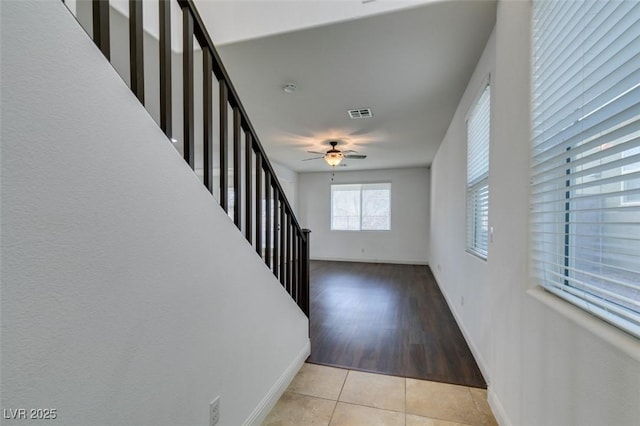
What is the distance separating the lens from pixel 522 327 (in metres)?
1.43

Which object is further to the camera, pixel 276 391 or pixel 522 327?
pixel 276 391

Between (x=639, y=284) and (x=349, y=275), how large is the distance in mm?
5410

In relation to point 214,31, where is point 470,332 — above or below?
below

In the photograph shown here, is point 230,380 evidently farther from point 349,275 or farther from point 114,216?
point 349,275

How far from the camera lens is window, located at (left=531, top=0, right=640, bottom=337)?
812 millimetres

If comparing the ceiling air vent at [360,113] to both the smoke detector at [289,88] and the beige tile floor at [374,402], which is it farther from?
the beige tile floor at [374,402]

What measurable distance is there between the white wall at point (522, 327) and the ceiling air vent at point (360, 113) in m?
1.33

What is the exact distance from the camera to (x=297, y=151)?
18.8ft

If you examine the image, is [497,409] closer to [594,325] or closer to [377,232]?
[594,325]

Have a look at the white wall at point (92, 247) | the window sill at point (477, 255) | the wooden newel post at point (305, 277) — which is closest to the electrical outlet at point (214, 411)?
the white wall at point (92, 247)

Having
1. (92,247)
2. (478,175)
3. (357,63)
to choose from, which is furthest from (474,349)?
(92,247)

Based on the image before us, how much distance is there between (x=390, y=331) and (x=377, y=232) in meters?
4.88

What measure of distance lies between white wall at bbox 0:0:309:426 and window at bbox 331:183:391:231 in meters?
6.91

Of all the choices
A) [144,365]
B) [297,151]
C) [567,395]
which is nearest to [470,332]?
[567,395]
